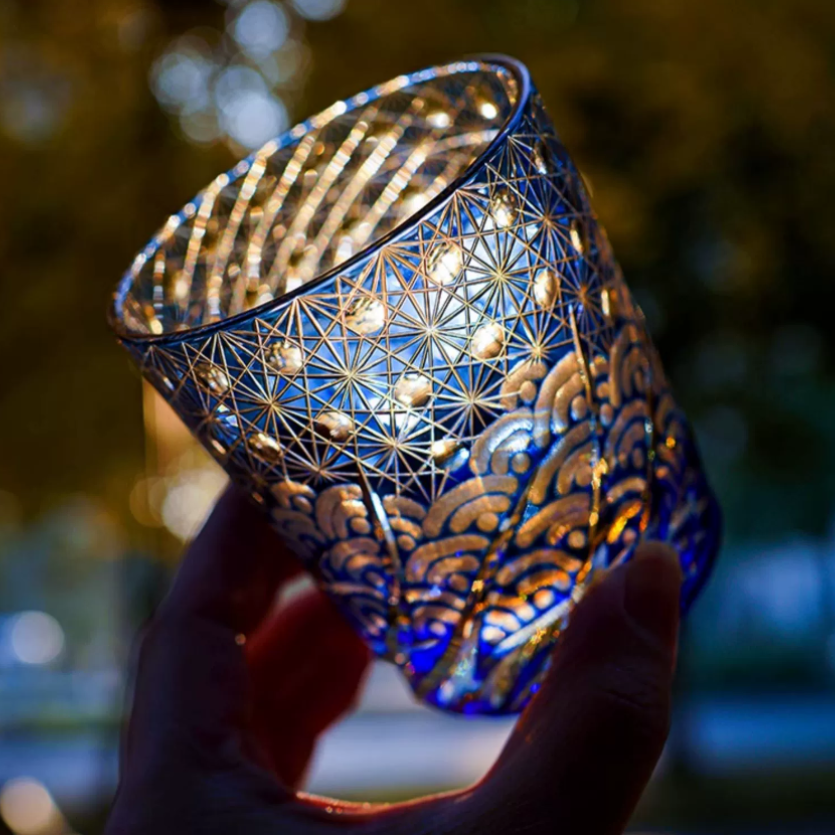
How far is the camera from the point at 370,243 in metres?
0.85

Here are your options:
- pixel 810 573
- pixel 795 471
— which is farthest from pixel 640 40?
pixel 810 573

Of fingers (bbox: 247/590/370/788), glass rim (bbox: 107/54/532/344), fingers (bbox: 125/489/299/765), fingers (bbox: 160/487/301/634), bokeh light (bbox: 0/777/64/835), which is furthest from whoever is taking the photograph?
bokeh light (bbox: 0/777/64/835)

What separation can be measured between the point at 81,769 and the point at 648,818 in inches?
155

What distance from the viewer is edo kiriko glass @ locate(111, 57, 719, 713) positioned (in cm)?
70

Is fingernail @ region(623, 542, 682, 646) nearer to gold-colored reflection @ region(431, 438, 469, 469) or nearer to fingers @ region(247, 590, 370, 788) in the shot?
gold-colored reflection @ region(431, 438, 469, 469)

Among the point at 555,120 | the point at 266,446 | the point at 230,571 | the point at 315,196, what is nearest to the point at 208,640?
the point at 230,571

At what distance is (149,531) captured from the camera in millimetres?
5250

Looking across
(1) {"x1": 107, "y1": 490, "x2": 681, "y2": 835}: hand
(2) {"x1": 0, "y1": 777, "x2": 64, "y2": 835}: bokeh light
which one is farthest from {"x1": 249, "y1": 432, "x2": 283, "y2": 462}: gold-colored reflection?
(2) {"x1": 0, "y1": 777, "x2": 64, "y2": 835}: bokeh light

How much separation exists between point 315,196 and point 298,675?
531 millimetres

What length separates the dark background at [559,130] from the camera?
3.76m

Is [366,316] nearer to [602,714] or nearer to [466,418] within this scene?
[466,418]

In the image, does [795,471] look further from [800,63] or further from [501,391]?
[501,391]

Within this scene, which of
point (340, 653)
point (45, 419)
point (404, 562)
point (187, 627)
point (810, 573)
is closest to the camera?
point (404, 562)

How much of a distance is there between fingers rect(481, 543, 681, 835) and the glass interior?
459 mm
